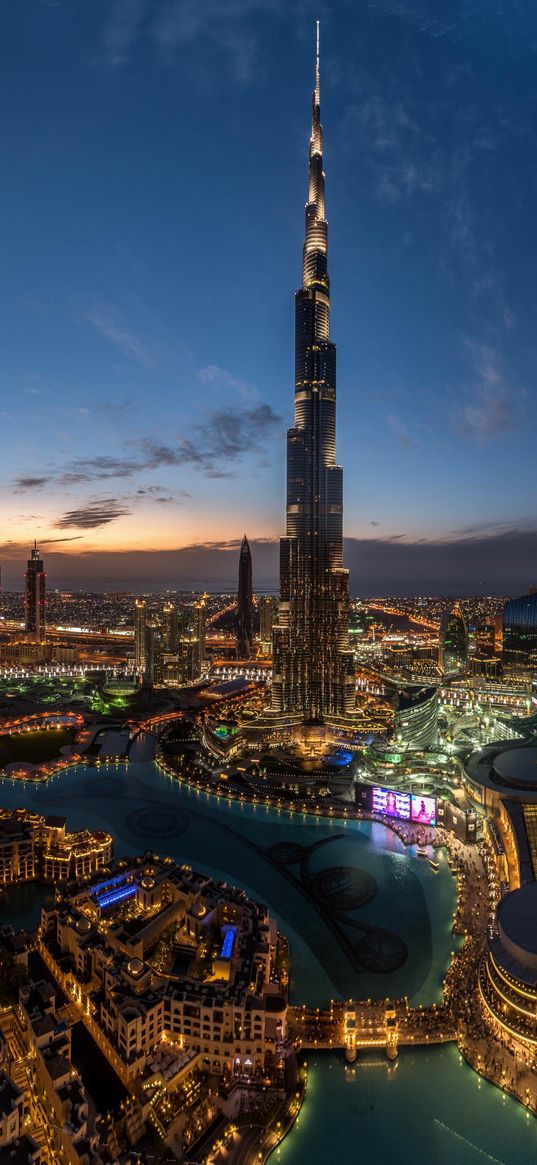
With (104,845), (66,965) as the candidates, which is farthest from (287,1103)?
(104,845)

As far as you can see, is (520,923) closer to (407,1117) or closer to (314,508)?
(407,1117)

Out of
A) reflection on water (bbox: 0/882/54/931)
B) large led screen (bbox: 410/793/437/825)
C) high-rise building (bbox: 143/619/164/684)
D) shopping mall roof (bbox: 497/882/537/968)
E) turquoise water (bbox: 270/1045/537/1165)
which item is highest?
high-rise building (bbox: 143/619/164/684)

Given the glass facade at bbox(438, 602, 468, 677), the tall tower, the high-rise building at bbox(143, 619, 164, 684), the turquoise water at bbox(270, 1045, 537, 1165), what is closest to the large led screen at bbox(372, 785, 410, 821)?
the turquoise water at bbox(270, 1045, 537, 1165)

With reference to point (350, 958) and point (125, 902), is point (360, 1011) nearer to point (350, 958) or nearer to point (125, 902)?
point (350, 958)

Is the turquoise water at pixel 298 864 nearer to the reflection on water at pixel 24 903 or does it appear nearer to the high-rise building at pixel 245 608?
the reflection on water at pixel 24 903

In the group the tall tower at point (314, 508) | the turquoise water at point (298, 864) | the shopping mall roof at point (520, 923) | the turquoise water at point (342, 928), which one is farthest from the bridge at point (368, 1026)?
the tall tower at point (314, 508)

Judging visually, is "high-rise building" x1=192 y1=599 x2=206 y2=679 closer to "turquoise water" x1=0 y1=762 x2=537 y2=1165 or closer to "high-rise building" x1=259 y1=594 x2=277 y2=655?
"high-rise building" x1=259 y1=594 x2=277 y2=655

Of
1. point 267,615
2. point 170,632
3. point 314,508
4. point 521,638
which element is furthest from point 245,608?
point 521,638
